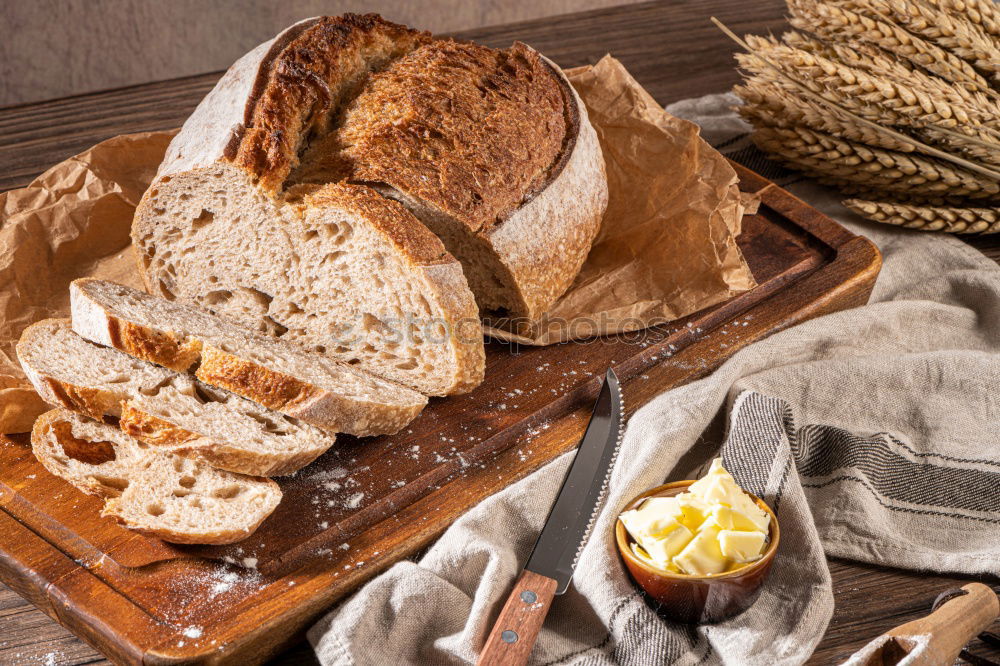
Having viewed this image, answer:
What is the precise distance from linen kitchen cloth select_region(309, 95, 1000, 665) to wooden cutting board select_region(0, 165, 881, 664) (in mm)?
107

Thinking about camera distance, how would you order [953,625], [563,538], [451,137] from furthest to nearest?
[451,137] < [563,538] < [953,625]

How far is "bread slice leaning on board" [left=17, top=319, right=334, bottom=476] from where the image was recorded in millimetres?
2566

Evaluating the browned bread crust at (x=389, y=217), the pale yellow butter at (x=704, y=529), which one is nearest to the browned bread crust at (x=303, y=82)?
the browned bread crust at (x=389, y=217)

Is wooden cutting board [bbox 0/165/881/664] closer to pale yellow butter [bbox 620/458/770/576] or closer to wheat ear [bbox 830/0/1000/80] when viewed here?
pale yellow butter [bbox 620/458/770/576]

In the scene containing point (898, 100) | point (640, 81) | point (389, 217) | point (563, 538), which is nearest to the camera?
point (563, 538)

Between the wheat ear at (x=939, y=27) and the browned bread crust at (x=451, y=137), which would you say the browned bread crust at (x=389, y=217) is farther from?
the wheat ear at (x=939, y=27)

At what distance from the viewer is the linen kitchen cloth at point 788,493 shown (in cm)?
231

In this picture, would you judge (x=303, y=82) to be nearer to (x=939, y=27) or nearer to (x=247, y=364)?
(x=247, y=364)

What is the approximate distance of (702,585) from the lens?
2232 millimetres

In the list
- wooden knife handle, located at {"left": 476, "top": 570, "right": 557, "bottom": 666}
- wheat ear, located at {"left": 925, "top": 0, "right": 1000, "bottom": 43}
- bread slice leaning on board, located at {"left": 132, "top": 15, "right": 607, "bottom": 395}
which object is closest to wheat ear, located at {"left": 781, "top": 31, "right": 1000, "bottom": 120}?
wheat ear, located at {"left": 925, "top": 0, "right": 1000, "bottom": 43}

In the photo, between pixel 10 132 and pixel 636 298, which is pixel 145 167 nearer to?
pixel 10 132

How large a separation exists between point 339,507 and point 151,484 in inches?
18.7

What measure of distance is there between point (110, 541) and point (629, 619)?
4.24 feet

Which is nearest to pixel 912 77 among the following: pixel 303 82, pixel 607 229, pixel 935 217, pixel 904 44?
pixel 904 44
